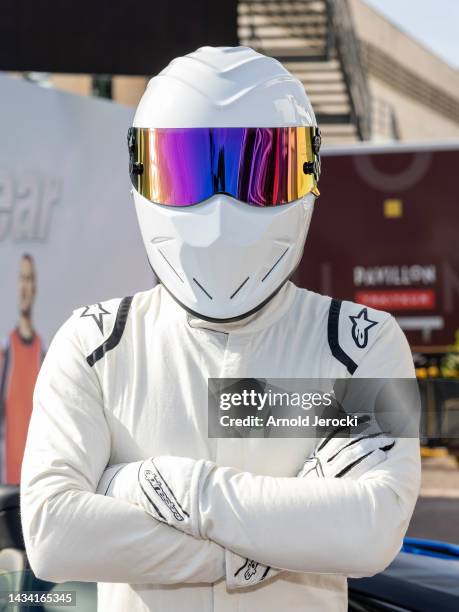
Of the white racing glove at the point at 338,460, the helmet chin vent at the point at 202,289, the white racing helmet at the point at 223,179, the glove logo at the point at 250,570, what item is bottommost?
the glove logo at the point at 250,570

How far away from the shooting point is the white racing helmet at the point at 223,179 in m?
1.61

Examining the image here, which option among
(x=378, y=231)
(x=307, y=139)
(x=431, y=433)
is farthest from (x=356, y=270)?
(x=307, y=139)

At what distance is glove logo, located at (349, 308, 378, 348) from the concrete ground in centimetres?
508

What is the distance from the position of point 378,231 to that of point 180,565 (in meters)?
8.68

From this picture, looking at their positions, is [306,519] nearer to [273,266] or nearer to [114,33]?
[273,266]

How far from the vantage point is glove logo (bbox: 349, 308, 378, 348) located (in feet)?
5.49

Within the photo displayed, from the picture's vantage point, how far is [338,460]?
1595 millimetres

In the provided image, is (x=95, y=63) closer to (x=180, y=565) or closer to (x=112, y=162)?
(x=112, y=162)

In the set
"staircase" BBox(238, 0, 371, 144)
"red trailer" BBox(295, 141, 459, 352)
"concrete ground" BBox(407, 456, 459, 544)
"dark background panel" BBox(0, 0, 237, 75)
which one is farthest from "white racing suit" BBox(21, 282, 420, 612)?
"staircase" BBox(238, 0, 371, 144)

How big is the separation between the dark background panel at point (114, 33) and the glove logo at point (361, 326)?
478 cm

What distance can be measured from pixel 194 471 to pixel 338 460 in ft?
0.76

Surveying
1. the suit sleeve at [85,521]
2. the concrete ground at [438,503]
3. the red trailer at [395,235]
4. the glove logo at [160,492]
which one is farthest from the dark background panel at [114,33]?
the glove logo at [160,492]

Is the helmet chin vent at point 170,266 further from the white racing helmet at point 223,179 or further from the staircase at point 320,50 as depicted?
the staircase at point 320,50

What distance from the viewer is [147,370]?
1.66 metres
